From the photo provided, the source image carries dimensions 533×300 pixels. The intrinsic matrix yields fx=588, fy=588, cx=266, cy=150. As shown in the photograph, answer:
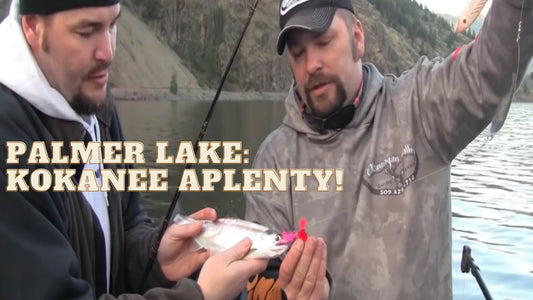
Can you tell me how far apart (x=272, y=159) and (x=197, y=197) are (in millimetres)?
15876

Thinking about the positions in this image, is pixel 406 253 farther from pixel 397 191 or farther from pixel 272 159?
pixel 272 159

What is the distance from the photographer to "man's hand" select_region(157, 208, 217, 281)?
3430mm

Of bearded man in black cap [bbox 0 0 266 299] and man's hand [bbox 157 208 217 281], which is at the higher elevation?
bearded man in black cap [bbox 0 0 266 299]

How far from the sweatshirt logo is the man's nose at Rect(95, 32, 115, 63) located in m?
1.63

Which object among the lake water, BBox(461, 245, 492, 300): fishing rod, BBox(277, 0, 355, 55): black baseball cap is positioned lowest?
the lake water

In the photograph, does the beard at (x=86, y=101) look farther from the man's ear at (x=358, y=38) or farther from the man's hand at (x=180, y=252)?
the man's ear at (x=358, y=38)

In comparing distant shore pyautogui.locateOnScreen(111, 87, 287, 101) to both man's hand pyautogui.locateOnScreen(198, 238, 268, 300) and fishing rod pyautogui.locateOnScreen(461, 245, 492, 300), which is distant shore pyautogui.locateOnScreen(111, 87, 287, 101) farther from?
man's hand pyautogui.locateOnScreen(198, 238, 268, 300)

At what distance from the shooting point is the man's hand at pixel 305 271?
9.50 ft

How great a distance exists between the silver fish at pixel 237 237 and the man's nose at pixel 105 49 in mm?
1052

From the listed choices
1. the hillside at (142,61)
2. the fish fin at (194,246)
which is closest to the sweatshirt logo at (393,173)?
the fish fin at (194,246)

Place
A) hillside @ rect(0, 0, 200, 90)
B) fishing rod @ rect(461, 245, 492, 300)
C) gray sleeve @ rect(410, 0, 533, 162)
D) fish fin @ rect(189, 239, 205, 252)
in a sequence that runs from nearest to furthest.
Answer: gray sleeve @ rect(410, 0, 533, 162) < fish fin @ rect(189, 239, 205, 252) < fishing rod @ rect(461, 245, 492, 300) < hillside @ rect(0, 0, 200, 90)

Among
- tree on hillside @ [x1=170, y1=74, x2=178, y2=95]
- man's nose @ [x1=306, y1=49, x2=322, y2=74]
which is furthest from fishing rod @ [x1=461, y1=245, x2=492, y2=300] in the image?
tree on hillside @ [x1=170, y1=74, x2=178, y2=95]

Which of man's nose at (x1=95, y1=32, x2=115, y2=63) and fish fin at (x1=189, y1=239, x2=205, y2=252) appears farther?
fish fin at (x1=189, y1=239, x2=205, y2=252)

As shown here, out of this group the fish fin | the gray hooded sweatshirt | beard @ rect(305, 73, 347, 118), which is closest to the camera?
the gray hooded sweatshirt
